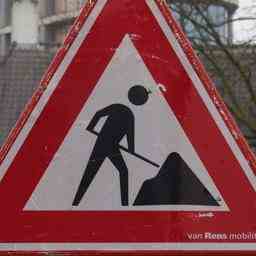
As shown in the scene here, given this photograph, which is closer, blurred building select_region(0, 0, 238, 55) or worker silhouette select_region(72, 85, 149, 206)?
worker silhouette select_region(72, 85, 149, 206)

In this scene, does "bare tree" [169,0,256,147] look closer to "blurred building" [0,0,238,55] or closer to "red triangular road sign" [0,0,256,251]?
"blurred building" [0,0,238,55]

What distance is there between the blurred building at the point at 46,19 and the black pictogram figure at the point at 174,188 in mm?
5904

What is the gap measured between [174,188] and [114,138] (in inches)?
8.8

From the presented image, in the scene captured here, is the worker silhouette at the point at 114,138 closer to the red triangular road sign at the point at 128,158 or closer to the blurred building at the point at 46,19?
the red triangular road sign at the point at 128,158

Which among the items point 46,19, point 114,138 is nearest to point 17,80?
point 114,138

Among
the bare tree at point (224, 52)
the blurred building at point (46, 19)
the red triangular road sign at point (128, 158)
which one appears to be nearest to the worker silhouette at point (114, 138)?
the red triangular road sign at point (128, 158)

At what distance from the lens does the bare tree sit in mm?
8547

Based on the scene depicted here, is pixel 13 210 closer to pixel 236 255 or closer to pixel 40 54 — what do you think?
pixel 236 255

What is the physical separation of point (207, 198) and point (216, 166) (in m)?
0.10

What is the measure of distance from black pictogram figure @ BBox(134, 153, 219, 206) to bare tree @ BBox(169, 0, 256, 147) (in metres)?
6.29

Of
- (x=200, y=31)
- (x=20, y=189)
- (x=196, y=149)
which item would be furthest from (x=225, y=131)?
(x=200, y=31)

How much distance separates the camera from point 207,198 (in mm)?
2166

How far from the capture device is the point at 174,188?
2.17 m

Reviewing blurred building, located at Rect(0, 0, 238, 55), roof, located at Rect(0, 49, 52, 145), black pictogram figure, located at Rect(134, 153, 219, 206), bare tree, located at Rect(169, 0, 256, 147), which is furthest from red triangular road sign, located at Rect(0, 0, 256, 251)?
roof, located at Rect(0, 49, 52, 145)
